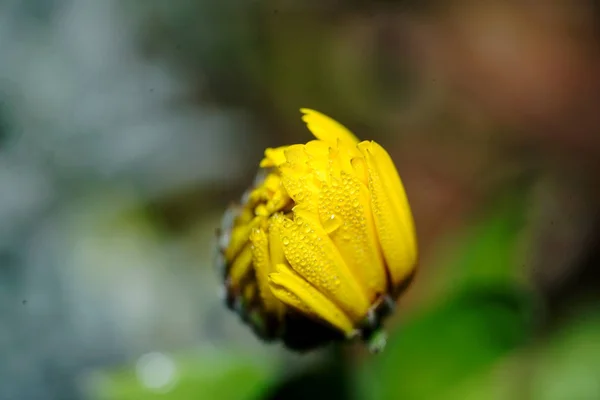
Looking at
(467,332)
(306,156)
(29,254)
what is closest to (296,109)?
(29,254)

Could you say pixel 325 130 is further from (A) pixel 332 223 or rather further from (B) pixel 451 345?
(B) pixel 451 345

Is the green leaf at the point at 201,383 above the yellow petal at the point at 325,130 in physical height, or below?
below

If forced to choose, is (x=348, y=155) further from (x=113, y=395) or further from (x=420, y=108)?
(x=420, y=108)

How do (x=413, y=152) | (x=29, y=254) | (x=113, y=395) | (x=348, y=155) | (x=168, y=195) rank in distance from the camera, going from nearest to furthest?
(x=348, y=155) < (x=113, y=395) < (x=29, y=254) < (x=168, y=195) < (x=413, y=152)

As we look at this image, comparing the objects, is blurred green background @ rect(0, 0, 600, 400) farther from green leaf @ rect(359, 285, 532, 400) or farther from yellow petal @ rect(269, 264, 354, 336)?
yellow petal @ rect(269, 264, 354, 336)

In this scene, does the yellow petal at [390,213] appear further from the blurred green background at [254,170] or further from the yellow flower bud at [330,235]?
the blurred green background at [254,170]

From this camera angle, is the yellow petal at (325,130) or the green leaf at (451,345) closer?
the yellow petal at (325,130)

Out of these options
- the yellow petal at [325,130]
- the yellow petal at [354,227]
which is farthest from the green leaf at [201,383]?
the yellow petal at [325,130]

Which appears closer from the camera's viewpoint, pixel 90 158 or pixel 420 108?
pixel 90 158
